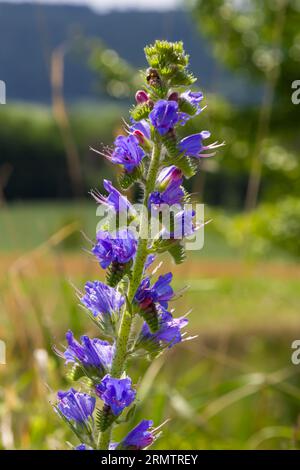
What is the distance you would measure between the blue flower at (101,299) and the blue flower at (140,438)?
258 millimetres

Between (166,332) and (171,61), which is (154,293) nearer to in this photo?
(166,332)

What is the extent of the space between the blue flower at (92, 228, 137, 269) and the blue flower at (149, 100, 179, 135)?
0.24 metres

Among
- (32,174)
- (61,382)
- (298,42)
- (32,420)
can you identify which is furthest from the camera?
(32,174)

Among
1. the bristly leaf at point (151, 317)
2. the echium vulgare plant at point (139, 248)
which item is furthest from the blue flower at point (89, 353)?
the bristly leaf at point (151, 317)

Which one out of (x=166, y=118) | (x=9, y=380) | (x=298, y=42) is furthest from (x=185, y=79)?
(x=298, y=42)

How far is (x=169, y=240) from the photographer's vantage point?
1.59m

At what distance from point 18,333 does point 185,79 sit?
2.75 m

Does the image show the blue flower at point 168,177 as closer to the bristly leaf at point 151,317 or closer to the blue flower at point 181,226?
the blue flower at point 181,226

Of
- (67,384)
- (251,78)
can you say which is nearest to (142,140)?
(67,384)

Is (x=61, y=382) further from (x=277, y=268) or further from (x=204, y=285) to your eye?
(x=277, y=268)

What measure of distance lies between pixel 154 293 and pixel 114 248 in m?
0.14

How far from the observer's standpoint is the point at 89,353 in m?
1.59

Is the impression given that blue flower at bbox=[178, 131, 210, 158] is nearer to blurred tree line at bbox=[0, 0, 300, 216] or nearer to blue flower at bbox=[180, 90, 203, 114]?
blue flower at bbox=[180, 90, 203, 114]

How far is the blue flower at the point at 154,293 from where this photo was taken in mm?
1563
